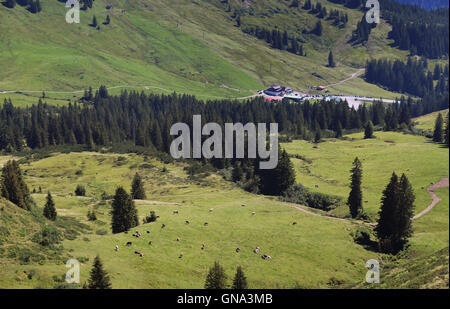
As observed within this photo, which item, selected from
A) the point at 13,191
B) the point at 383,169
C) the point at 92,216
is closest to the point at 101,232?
the point at 92,216

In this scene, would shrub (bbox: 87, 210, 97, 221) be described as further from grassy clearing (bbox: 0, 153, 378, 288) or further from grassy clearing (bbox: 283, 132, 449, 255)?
grassy clearing (bbox: 283, 132, 449, 255)

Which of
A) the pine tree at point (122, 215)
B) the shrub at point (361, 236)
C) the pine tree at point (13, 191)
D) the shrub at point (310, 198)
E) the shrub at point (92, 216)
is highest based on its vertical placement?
the pine tree at point (13, 191)

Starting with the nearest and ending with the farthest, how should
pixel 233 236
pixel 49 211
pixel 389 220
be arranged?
pixel 49 211 → pixel 233 236 → pixel 389 220

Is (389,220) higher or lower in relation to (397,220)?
lower

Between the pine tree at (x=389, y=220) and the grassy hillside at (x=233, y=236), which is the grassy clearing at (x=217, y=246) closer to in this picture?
the grassy hillside at (x=233, y=236)

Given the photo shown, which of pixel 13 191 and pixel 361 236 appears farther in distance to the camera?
pixel 361 236

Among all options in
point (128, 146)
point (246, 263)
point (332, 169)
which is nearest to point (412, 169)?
point (332, 169)

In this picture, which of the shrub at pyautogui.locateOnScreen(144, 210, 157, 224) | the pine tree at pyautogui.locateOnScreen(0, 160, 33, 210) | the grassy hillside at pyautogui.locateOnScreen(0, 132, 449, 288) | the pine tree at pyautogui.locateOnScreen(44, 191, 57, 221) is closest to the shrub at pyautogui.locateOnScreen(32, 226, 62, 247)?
the grassy hillside at pyautogui.locateOnScreen(0, 132, 449, 288)

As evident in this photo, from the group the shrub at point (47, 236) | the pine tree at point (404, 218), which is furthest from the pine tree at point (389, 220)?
the shrub at point (47, 236)

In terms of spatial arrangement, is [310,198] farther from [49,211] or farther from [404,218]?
[49,211]

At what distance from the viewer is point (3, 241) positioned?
2172 inches

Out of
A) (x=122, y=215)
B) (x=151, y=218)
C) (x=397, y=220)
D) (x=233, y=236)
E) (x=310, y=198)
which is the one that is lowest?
(x=233, y=236)

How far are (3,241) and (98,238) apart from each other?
15.9 metres

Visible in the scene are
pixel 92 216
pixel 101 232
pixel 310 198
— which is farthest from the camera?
pixel 310 198
